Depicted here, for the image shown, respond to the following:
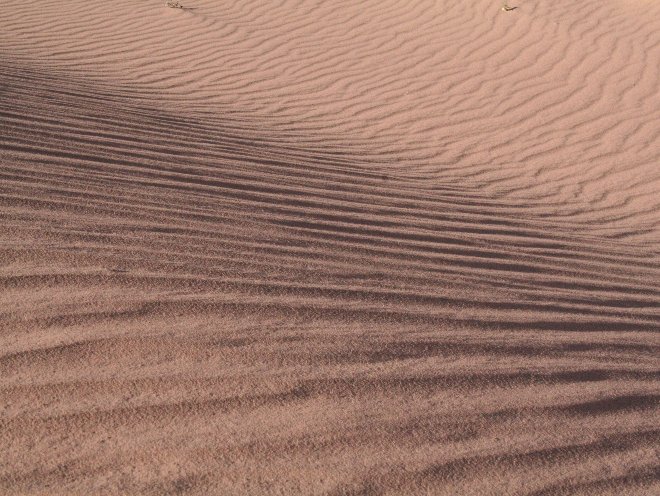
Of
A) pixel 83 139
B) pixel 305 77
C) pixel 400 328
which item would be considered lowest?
pixel 400 328

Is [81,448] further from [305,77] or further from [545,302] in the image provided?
[305,77]

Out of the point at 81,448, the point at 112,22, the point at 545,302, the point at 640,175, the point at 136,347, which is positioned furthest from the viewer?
the point at 112,22

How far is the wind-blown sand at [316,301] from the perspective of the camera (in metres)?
1.90

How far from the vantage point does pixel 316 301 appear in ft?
8.52

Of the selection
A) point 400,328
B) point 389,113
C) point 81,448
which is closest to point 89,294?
point 81,448

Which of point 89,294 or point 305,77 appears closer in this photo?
point 89,294

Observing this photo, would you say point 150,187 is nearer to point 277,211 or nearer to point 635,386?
point 277,211

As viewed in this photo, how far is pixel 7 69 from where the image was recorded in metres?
6.08

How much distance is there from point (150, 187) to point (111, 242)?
810mm

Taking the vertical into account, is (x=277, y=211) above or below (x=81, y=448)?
above

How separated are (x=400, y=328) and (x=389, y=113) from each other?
4.75 meters

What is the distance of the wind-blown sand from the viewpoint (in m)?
1.90

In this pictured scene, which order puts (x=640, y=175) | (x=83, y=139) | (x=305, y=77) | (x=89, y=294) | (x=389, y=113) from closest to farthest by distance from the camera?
(x=89, y=294) < (x=83, y=139) < (x=640, y=175) < (x=389, y=113) < (x=305, y=77)

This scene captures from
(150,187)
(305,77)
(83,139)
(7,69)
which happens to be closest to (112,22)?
(305,77)
